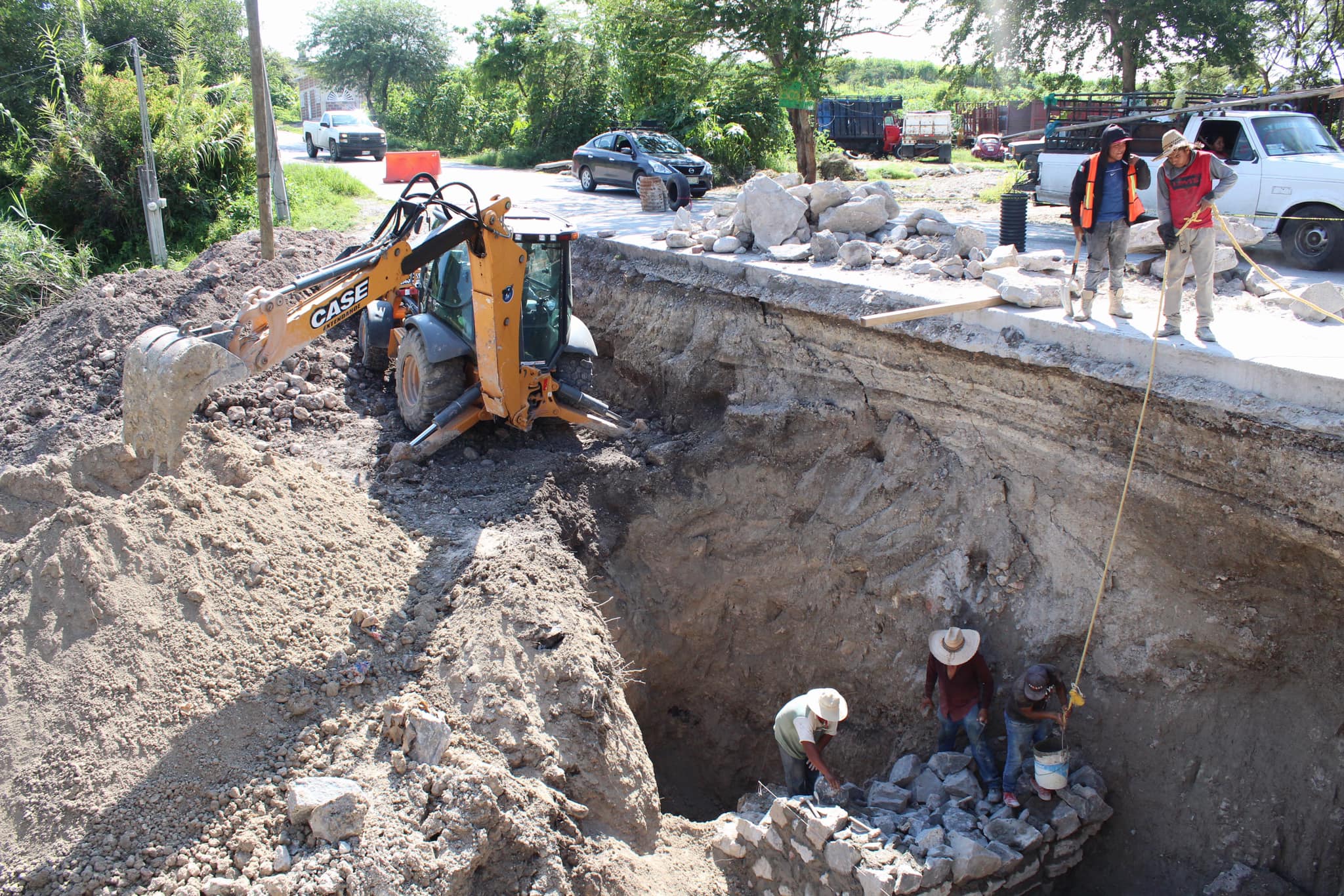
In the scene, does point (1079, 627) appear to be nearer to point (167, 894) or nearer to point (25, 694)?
point (167, 894)

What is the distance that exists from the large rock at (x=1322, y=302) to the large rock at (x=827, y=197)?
4.63 m

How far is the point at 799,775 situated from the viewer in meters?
6.55

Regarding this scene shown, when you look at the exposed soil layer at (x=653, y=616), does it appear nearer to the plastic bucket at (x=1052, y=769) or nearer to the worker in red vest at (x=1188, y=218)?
the plastic bucket at (x=1052, y=769)

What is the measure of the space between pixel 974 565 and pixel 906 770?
1608 millimetres

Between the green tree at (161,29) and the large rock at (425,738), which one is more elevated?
the green tree at (161,29)

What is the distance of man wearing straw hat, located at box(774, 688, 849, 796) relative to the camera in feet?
20.0

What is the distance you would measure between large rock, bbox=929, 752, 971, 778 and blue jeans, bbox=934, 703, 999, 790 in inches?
3.3

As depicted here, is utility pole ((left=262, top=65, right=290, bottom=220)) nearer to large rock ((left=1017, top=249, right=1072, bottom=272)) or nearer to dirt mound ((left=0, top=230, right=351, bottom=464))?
dirt mound ((left=0, top=230, right=351, bottom=464))

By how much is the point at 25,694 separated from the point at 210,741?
1.15 m

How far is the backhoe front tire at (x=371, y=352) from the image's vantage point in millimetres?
10102

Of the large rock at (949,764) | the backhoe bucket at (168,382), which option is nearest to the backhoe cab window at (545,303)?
the backhoe bucket at (168,382)

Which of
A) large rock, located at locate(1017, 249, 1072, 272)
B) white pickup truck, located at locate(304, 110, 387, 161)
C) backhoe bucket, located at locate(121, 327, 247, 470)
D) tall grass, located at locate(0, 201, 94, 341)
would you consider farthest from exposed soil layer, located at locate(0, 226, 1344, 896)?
white pickup truck, located at locate(304, 110, 387, 161)

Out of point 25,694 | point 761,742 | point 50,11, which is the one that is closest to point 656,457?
point 761,742

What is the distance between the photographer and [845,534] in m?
7.52
